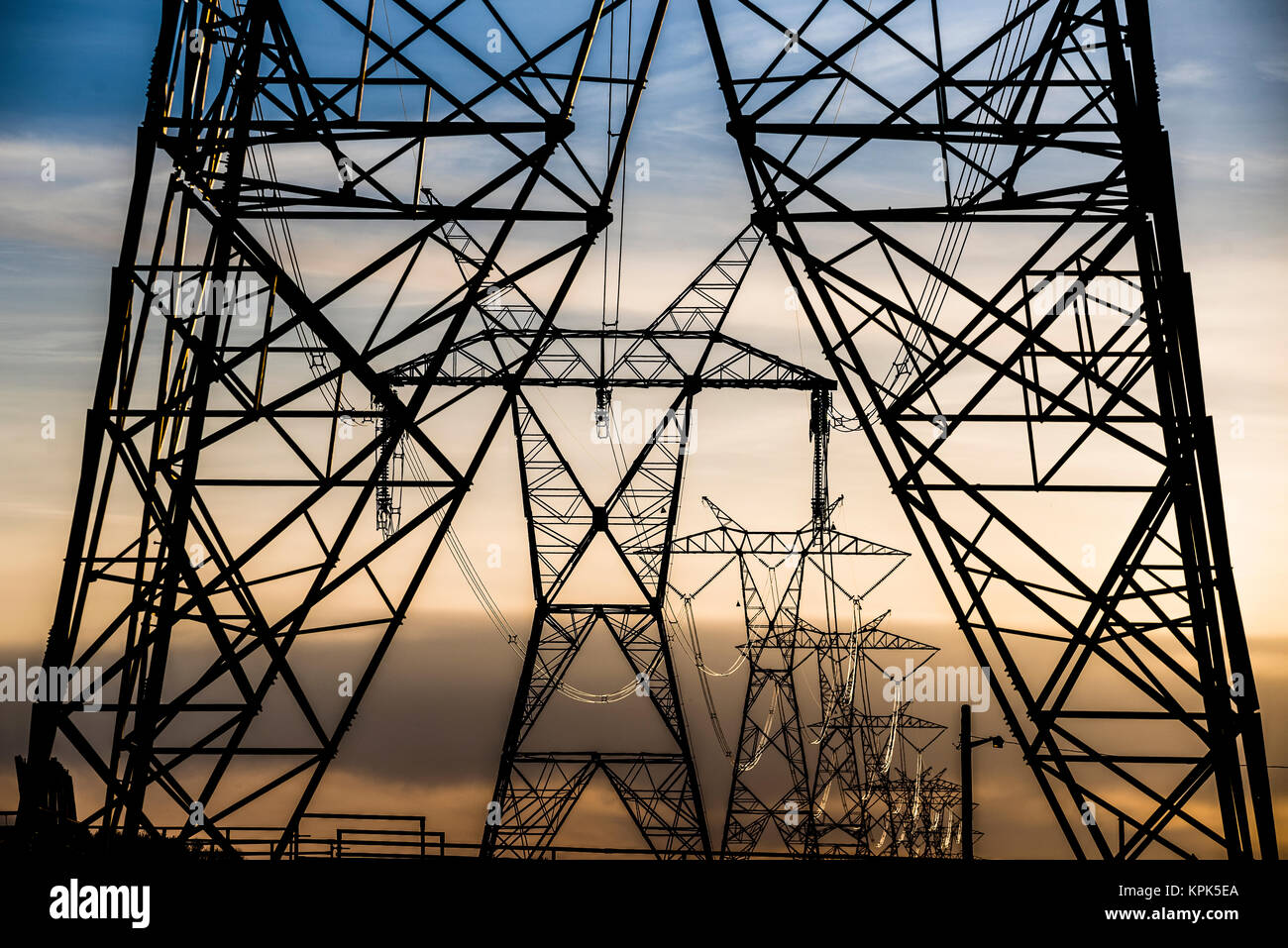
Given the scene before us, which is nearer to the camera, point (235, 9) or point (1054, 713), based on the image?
point (1054, 713)

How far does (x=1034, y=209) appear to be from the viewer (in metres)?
19.5

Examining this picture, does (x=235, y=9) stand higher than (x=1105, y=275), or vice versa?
(x=235, y=9)

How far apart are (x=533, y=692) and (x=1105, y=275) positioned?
19688mm

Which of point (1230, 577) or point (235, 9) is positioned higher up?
point (235, 9)

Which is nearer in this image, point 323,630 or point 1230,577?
point 1230,577
